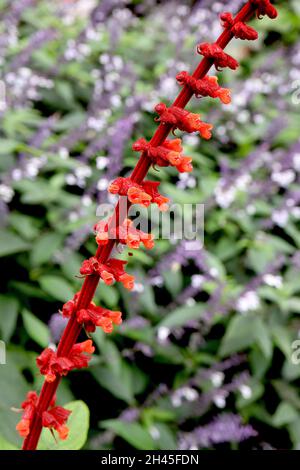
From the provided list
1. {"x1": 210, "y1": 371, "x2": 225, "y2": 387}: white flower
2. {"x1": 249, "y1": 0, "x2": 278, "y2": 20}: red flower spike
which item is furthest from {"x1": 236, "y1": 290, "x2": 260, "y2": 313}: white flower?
{"x1": 249, "y1": 0, "x2": 278, "y2": 20}: red flower spike

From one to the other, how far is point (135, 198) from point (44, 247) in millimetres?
2010

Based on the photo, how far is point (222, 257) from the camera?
359 centimetres

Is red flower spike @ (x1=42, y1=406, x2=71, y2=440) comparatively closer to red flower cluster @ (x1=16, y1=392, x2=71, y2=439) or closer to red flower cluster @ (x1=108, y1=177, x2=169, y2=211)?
red flower cluster @ (x1=16, y1=392, x2=71, y2=439)

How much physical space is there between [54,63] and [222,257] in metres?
1.80

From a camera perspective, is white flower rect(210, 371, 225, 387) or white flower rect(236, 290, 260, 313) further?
white flower rect(236, 290, 260, 313)

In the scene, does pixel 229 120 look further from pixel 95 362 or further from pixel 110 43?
pixel 95 362

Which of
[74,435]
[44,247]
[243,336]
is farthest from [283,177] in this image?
[74,435]

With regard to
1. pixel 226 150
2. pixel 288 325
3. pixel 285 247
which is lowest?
pixel 288 325

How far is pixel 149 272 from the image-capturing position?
319 centimetres

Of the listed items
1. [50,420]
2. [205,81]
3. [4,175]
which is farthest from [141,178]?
[4,175]

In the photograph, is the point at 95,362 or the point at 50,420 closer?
the point at 50,420

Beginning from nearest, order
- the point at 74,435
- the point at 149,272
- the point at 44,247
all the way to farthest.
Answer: the point at 74,435
the point at 44,247
the point at 149,272

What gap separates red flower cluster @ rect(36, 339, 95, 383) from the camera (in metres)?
1.19

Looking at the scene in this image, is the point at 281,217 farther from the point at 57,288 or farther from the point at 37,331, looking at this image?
the point at 37,331
